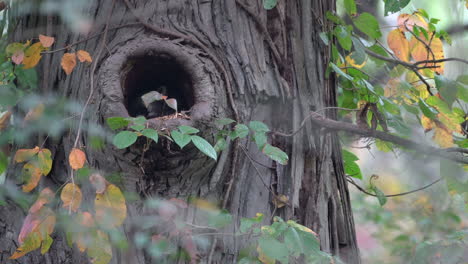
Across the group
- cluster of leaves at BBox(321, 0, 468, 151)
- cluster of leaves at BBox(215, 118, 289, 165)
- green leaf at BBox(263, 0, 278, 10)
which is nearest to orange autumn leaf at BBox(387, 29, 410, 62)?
cluster of leaves at BBox(321, 0, 468, 151)

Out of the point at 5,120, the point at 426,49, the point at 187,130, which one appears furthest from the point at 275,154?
the point at 426,49

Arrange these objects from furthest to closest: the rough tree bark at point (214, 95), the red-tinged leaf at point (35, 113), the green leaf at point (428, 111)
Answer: the green leaf at point (428, 111) → the red-tinged leaf at point (35, 113) → the rough tree bark at point (214, 95)

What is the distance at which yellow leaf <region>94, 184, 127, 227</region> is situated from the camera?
57.5 inches

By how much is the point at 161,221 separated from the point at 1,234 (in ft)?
2.20

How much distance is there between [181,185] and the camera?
1539mm

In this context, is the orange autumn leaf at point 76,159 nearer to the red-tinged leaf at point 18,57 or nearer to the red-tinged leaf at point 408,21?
the red-tinged leaf at point 18,57

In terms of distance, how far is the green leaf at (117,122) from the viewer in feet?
4.50

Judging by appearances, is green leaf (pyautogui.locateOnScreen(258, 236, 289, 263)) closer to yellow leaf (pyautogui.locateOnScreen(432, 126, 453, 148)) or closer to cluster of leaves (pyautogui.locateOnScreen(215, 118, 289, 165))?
cluster of leaves (pyautogui.locateOnScreen(215, 118, 289, 165))

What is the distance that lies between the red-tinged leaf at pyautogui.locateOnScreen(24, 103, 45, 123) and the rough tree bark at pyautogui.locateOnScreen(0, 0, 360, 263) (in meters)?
0.11

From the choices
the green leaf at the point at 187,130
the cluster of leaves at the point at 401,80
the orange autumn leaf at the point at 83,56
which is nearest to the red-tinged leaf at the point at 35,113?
the orange autumn leaf at the point at 83,56

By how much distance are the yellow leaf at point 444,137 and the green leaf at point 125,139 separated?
53.4 inches

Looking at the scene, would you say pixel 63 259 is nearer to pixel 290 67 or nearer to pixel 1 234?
pixel 1 234

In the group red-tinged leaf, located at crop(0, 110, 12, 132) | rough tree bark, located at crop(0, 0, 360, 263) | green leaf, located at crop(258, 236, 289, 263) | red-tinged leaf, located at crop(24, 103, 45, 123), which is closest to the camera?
green leaf, located at crop(258, 236, 289, 263)

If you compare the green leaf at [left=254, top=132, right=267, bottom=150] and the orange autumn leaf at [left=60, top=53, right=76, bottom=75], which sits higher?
the orange autumn leaf at [left=60, top=53, right=76, bottom=75]
